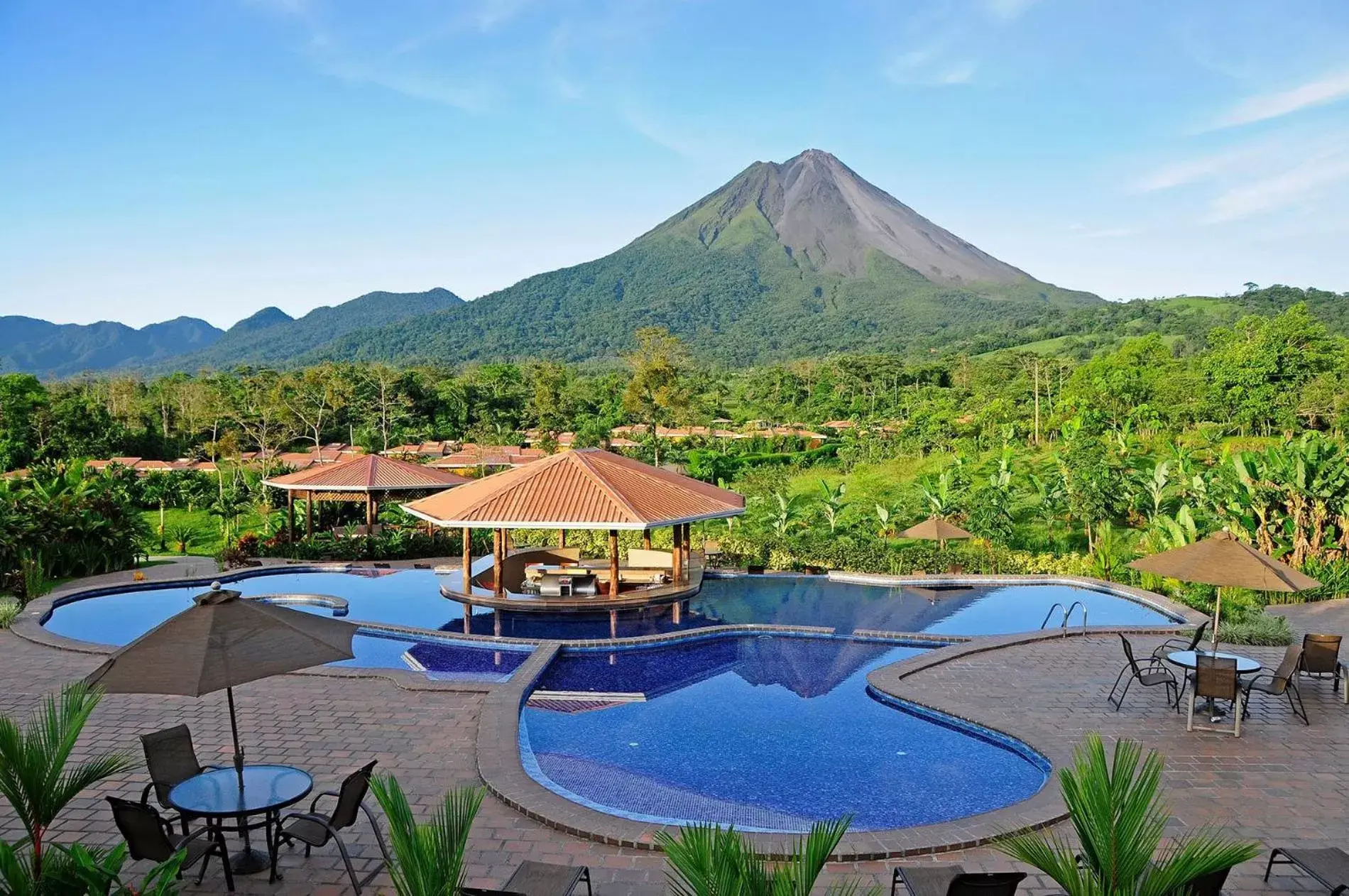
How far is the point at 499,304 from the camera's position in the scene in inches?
5896

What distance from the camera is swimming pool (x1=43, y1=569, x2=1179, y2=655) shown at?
13.5 m

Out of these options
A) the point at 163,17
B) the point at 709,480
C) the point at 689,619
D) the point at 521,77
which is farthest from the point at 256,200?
the point at 689,619

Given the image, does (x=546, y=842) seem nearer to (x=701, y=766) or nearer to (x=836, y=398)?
(x=701, y=766)

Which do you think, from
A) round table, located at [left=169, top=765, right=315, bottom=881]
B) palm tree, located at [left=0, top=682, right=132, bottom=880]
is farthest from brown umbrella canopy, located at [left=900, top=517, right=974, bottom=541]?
palm tree, located at [left=0, top=682, right=132, bottom=880]

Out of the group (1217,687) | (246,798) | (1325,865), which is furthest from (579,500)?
(1325,865)

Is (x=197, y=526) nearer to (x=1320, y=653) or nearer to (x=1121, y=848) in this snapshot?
(x=1320, y=653)

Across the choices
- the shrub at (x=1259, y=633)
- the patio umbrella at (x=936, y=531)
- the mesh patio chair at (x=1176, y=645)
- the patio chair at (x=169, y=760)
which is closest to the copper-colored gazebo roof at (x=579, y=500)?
the patio umbrella at (x=936, y=531)

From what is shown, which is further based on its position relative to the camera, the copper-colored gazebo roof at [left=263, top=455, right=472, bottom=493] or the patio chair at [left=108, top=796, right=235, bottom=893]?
the copper-colored gazebo roof at [left=263, top=455, right=472, bottom=493]

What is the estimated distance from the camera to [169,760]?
5531mm

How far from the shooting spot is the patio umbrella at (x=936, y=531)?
666 inches

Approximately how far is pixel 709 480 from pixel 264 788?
30.3 m

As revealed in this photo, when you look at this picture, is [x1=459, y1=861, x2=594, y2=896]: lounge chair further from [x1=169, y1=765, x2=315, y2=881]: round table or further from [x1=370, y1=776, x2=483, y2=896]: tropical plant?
[x1=169, y1=765, x2=315, y2=881]: round table

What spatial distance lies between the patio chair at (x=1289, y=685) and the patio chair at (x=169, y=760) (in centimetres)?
823

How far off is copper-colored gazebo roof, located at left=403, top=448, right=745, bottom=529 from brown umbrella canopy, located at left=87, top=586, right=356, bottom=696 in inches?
335
